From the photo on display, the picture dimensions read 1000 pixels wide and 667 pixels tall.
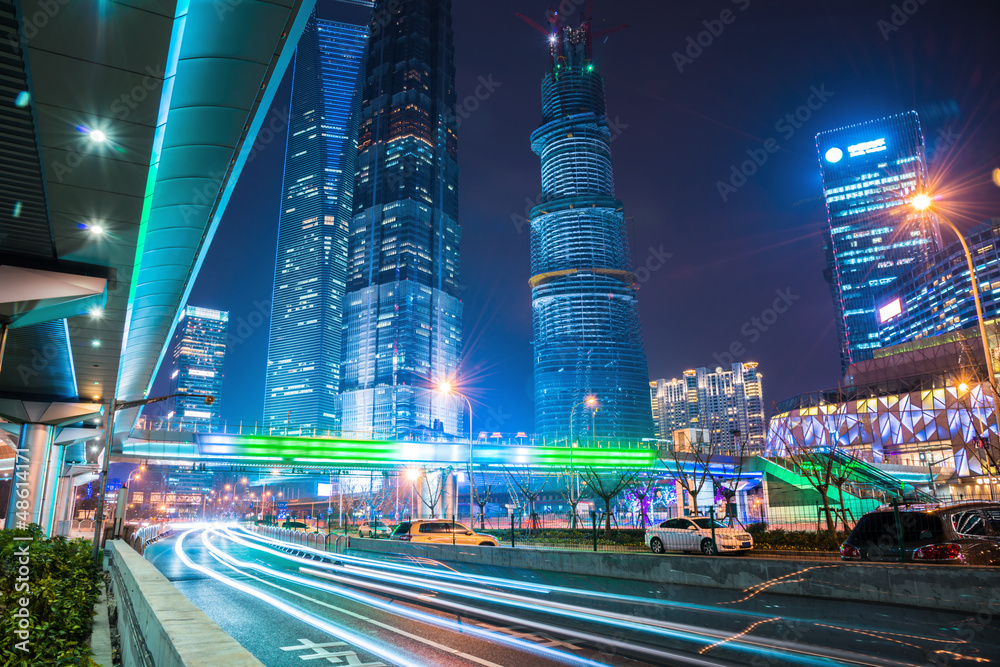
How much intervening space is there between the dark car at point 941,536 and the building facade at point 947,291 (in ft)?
366

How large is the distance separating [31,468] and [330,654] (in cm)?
4217

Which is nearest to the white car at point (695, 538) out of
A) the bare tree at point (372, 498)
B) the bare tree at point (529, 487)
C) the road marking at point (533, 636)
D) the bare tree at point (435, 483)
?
the road marking at point (533, 636)

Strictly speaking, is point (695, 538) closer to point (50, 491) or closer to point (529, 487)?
point (50, 491)

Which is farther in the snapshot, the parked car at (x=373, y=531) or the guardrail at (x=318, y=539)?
the parked car at (x=373, y=531)

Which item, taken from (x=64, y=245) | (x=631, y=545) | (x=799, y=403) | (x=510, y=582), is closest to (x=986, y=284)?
(x=799, y=403)

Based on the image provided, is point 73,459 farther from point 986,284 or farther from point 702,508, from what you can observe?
point 986,284

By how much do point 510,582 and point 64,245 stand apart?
15952mm

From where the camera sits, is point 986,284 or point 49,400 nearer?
point 49,400

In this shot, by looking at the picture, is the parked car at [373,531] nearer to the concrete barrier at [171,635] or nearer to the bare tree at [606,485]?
the bare tree at [606,485]

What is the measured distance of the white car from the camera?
25797 millimetres

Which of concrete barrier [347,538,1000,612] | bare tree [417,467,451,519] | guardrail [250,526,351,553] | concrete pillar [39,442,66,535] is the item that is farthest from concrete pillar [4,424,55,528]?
bare tree [417,467,451,519]

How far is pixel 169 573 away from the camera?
25188mm

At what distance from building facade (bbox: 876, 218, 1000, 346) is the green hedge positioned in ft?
416

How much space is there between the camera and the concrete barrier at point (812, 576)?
41.4ft
